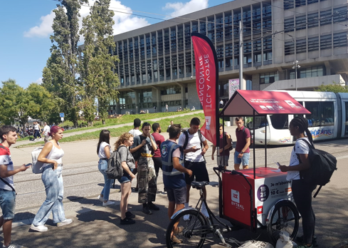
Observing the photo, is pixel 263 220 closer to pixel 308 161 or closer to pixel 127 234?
pixel 308 161

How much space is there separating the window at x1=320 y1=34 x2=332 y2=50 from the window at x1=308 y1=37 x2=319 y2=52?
0.56m

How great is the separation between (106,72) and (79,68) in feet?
10.3

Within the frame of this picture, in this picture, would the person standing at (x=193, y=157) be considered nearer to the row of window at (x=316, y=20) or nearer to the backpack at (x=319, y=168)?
the backpack at (x=319, y=168)

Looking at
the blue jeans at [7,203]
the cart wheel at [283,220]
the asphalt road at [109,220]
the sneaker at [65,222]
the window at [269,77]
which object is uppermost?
the window at [269,77]

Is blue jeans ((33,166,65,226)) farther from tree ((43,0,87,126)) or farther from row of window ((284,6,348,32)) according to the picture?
row of window ((284,6,348,32))

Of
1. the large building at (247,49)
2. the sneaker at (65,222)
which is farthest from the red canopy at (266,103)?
the large building at (247,49)

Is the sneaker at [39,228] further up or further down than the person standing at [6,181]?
further down

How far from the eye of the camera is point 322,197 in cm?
609

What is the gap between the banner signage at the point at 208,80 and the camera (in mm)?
4457

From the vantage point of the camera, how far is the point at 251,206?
→ 143 inches

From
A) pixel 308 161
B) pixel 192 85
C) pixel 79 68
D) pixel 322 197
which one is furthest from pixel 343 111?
pixel 192 85

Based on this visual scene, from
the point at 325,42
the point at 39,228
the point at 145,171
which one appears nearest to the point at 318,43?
the point at 325,42

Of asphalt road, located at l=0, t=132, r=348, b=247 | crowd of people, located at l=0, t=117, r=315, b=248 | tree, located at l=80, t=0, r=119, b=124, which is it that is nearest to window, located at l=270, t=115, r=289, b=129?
asphalt road, located at l=0, t=132, r=348, b=247

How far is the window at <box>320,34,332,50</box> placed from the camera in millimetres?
40250
